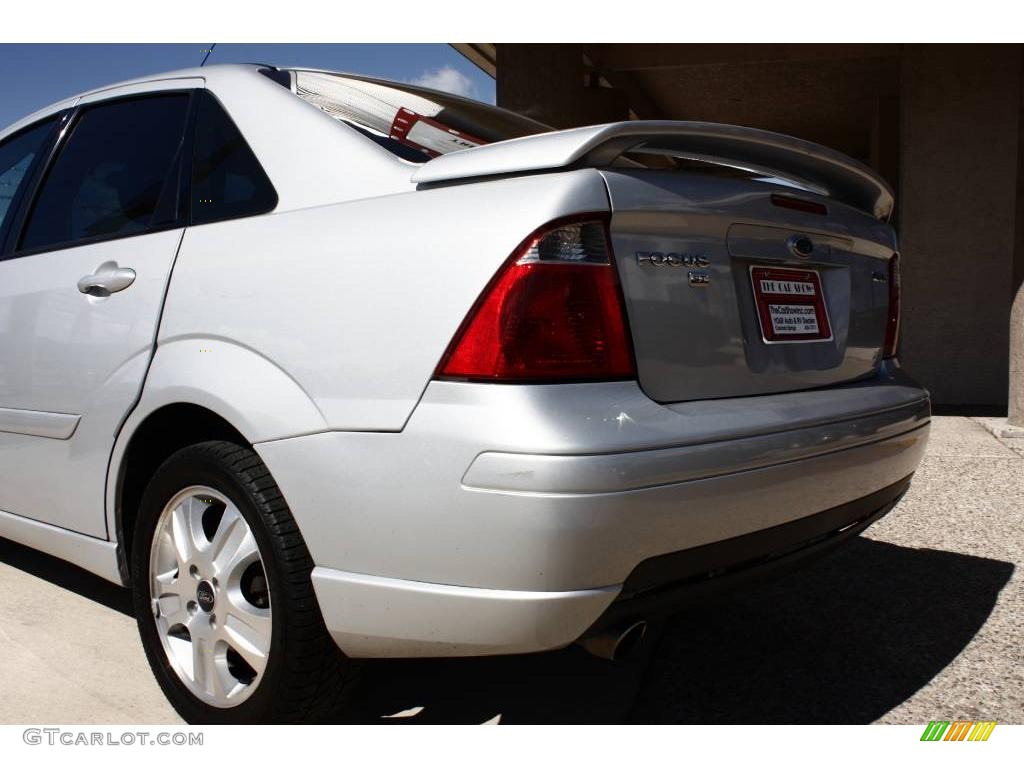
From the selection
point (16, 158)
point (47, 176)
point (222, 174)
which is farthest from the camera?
point (16, 158)

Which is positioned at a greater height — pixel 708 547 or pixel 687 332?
pixel 687 332

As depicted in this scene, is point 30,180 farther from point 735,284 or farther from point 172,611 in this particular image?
point 735,284

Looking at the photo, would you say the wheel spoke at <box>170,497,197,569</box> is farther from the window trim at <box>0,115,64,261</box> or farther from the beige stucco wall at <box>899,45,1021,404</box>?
the beige stucco wall at <box>899,45,1021,404</box>

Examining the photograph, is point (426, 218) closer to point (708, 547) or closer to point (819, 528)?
point (708, 547)

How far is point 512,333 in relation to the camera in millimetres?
1679

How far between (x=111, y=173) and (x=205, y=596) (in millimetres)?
1296

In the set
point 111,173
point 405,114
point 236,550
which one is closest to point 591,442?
point 236,550

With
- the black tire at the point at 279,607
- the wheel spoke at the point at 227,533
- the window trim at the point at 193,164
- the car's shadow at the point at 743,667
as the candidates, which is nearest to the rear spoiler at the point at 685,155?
the window trim at the point at 193,164

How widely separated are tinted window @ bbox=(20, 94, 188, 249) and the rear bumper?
3.31 feet

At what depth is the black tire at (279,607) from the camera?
6.28 ft

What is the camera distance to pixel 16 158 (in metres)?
3.16

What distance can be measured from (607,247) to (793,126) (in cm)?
1656

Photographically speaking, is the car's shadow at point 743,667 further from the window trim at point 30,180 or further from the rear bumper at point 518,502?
the window trim at point 30,180

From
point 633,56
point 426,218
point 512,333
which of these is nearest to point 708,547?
point 512,333
